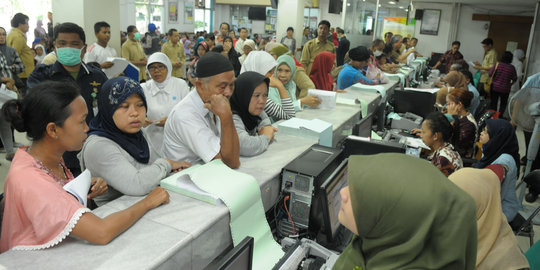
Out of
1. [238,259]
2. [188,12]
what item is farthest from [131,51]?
[188,12]

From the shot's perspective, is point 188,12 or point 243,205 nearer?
point 243,205

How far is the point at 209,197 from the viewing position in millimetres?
1272

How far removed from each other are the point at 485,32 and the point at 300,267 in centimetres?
1468

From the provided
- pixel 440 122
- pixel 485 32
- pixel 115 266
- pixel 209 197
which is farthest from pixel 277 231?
pixel 485 32

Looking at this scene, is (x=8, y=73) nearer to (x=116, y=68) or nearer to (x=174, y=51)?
(x=116, y=68)

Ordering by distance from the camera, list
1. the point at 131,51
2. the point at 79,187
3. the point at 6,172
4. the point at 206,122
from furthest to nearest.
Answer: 1. the point at 131,51
2. the point at 6,172
3. the point at 206,122
4. the point at 79,187

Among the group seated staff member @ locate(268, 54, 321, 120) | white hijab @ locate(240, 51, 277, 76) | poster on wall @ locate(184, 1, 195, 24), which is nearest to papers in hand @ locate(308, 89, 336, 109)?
seated staff member @ locate(268, 54, 321, 120)

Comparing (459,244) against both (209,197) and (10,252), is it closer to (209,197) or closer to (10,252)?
(209,197)

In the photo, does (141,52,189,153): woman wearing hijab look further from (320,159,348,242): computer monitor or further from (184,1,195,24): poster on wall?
(184,1,195,24): poster on wall

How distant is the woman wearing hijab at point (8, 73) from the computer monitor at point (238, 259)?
4036 millimetres

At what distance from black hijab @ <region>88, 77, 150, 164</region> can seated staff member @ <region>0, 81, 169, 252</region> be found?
20 centimetres

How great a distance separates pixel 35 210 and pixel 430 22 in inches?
586

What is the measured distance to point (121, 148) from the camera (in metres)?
1.47

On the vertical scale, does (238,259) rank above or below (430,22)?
below
